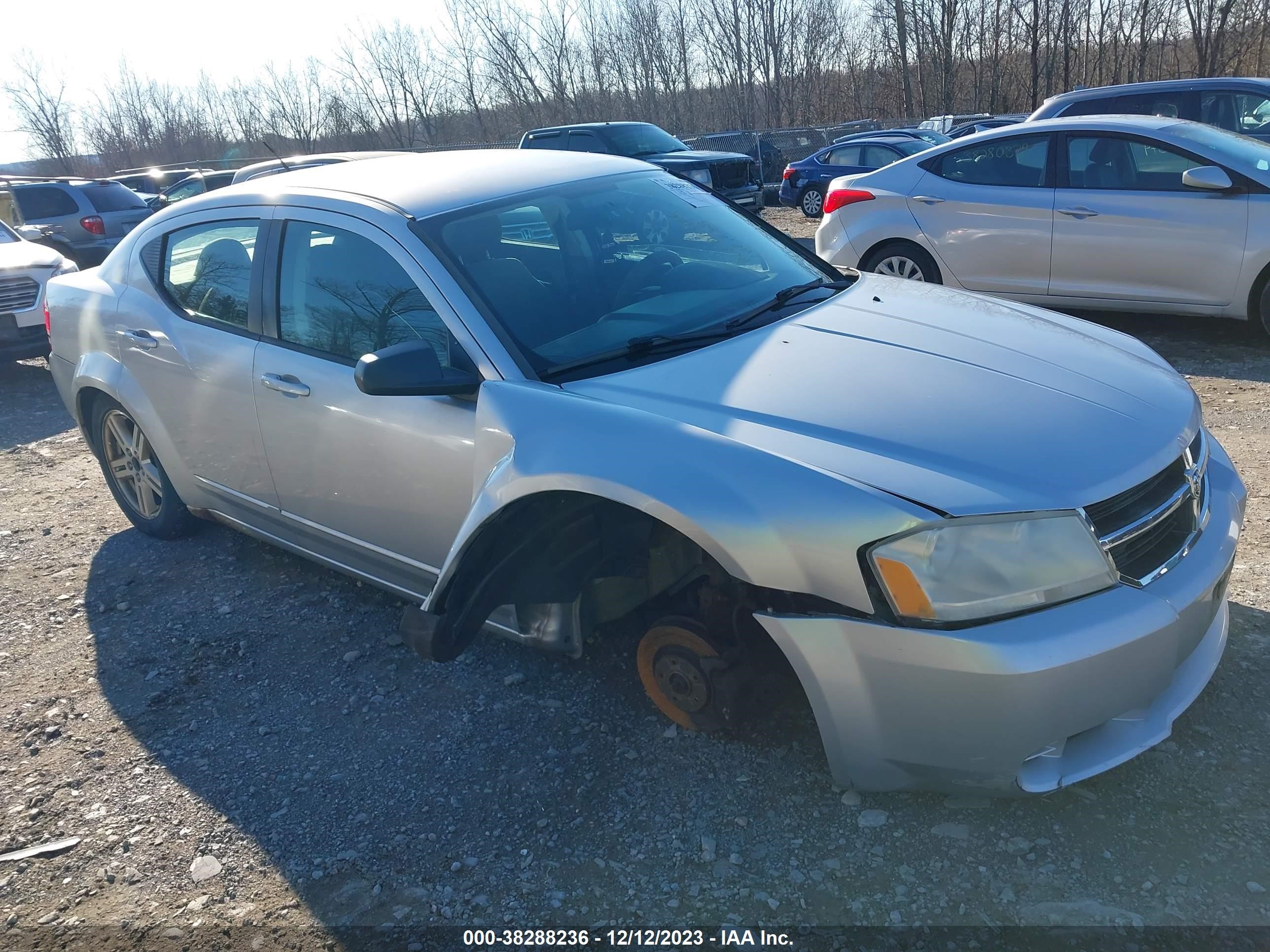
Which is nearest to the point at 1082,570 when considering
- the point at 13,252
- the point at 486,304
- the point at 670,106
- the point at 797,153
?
the point at 486,304

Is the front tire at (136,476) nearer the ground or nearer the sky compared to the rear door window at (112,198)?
nearer the ground

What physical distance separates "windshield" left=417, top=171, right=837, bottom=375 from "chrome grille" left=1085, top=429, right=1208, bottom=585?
4.06 ft

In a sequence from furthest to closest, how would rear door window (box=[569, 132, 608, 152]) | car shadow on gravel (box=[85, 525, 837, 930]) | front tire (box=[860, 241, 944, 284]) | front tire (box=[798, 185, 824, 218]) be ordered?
front tire (box=[798, 185, 824, 218]) → rear door window (box=[569, 132, 608, 152]) → front tire (box=[860, 241, 944, 284]) → car shadow on gravel (box=[85, 525, 837, 930])

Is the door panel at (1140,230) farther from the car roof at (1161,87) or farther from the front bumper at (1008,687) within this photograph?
the front bumper at (1008,687)

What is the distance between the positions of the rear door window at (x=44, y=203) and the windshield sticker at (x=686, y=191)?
1550 cm

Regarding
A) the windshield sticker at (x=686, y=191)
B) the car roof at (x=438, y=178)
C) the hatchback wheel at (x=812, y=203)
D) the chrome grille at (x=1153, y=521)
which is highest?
the car roof at (x=438, y=178)

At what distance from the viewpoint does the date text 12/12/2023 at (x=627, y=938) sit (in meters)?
2.26

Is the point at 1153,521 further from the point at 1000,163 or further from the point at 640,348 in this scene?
the point at 1000,163

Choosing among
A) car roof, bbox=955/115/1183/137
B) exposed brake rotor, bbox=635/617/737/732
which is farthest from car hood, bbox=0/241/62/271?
exposed brake rotor, bbox=635/617/737/732

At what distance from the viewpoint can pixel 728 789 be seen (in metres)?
2.73

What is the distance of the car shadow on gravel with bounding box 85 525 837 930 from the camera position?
258cm

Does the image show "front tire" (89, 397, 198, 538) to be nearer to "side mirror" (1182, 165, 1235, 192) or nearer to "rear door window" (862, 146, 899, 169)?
"side mirror" (1182, 165, 1235, 192)

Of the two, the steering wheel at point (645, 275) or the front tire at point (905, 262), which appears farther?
the front tire at point (905, 262)

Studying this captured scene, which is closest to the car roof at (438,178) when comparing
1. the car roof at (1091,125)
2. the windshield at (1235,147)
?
the car roof at (1091,125)
